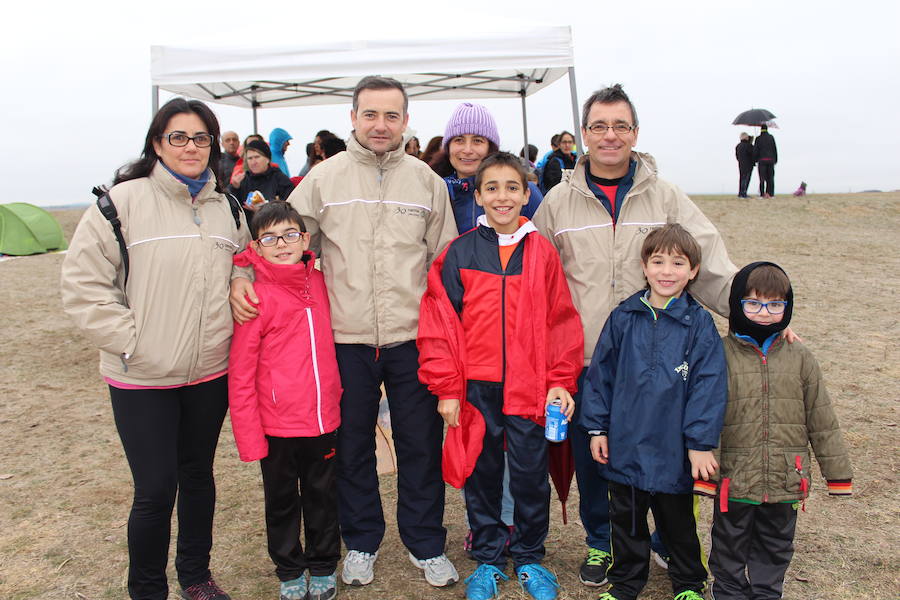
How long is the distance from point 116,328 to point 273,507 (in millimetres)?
952

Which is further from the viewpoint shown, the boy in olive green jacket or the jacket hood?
the jacket hood

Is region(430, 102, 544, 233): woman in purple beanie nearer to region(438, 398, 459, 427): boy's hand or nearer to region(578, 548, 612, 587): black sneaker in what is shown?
region(438, 398, 459, 427): boy's hand

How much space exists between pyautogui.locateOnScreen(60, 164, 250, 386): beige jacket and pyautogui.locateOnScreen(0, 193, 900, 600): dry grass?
116 centimetres

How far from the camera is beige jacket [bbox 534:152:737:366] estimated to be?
2697 mm

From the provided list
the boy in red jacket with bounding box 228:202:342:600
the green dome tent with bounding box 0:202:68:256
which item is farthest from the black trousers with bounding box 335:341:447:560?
the green dome tent with bounding box 0:202:68:256

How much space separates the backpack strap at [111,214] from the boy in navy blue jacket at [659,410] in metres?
1.79

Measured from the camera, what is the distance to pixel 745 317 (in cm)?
248

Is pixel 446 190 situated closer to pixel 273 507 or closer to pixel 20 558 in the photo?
pixel 273 507

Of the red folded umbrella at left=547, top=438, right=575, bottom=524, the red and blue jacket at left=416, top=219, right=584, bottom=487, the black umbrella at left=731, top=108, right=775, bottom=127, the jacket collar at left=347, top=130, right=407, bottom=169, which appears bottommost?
the red folded umbrella at left=547, top=438, right=575, bottom=524

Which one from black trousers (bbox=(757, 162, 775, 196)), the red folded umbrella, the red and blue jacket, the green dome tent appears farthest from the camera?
black trousers (bbox=(757, 162, 775, 196))

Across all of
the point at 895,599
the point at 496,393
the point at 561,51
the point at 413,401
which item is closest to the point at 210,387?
the point at 413,401

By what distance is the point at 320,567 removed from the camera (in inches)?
108

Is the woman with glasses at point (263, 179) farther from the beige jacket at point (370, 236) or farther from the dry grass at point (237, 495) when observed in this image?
the beige jacket at point (370, 236)

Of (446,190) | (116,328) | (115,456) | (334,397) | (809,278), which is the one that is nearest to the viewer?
(116,328)
